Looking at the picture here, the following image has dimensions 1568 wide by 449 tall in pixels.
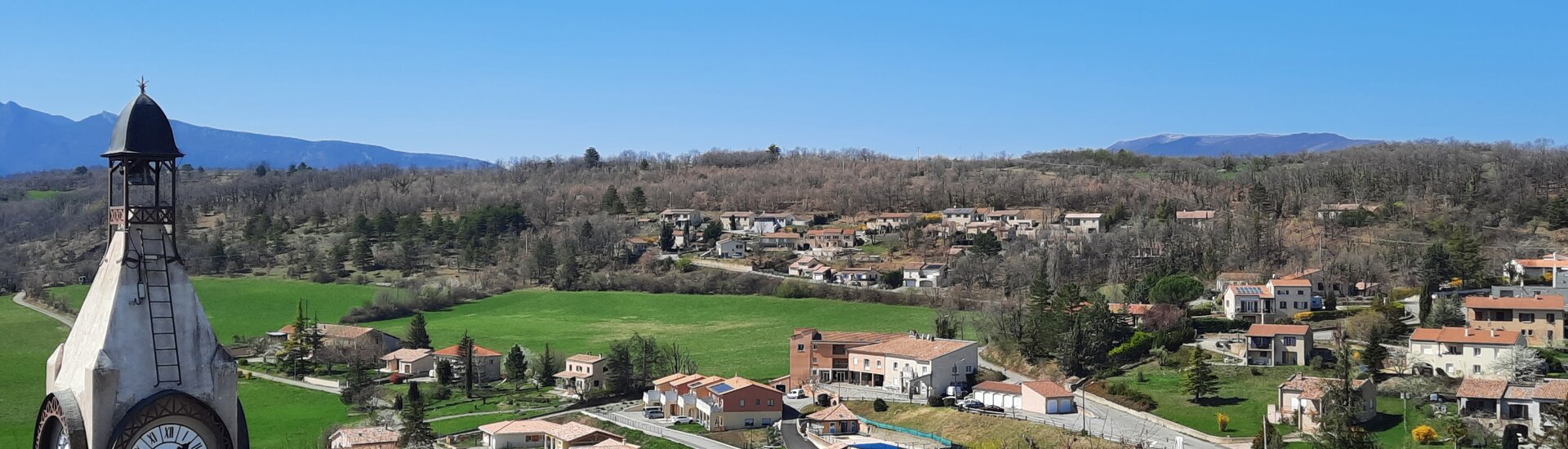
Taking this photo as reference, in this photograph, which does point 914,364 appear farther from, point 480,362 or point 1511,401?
point 1511,401

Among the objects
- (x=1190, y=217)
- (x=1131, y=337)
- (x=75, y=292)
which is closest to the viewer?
(x=1131, y=337)

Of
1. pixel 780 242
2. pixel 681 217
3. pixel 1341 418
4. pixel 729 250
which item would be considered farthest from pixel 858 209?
pixel 1341 418

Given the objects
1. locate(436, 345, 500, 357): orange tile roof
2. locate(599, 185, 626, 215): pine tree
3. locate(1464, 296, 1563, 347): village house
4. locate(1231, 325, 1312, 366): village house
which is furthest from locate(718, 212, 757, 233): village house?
locate(1464, 296, 1563, 347): village house

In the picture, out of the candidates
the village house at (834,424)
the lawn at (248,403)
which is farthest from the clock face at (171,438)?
the village house at (834,424)

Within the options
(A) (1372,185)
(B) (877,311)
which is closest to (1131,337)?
(B) (877,311)

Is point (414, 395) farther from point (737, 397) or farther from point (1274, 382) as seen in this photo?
point (1274, 382)

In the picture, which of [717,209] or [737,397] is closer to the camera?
[737,397]
